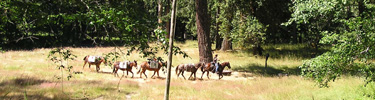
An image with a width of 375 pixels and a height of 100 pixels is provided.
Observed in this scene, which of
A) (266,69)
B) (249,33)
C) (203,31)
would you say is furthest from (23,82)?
(249,33)

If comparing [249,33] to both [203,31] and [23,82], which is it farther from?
[23,82]

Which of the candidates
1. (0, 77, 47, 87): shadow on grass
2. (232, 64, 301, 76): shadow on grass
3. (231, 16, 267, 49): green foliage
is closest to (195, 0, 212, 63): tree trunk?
(232, 64, 301, 76): shadow on grass

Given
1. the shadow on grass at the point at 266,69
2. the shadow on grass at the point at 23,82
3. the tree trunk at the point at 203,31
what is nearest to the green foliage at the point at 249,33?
the shadow on grass at the point at 266,69

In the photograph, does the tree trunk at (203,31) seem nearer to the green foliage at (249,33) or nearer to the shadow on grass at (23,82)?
the green foliage at (249,33)

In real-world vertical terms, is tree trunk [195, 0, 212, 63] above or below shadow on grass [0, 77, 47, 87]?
above

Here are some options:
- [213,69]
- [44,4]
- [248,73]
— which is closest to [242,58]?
[248,73]

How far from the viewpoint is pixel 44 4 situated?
25.6ft

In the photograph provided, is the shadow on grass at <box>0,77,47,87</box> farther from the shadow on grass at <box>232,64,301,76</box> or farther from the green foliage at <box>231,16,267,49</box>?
the green foliage at <box>231,16,267,49</box>

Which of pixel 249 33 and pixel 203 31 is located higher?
pixel 249 33

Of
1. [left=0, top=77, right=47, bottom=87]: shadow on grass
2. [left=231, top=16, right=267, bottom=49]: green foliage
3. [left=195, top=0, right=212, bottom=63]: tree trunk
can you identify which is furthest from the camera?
[left=231, top=16, right=267, bottom=49]: green foliage

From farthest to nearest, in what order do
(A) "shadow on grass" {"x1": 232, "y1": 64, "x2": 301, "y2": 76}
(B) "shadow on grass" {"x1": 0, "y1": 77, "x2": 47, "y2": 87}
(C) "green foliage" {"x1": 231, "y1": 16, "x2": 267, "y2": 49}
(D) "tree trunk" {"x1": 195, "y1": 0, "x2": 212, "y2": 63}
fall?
(C) "green foliage" {"x1": 231, "y1": 16, "x2": 267, "y2": 49} < (A) "shadow on grass" {"x1": 232, "y1": 64, "x2": 301, "y2": 76} < (D) "tree trunk" {"x1": 195, "y1": 0, "x2": 212, "y2": 63} < (B) "shadow on grass" {"x1": 0, "y1": 77, "x2": 47, "y2": 87}

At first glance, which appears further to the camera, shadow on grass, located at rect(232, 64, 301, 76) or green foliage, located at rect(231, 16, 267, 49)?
green foliage, located at rect(231, 16, 267, 49)

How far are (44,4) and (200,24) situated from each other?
12.0 meters

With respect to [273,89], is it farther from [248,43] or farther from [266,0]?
[266,0]
